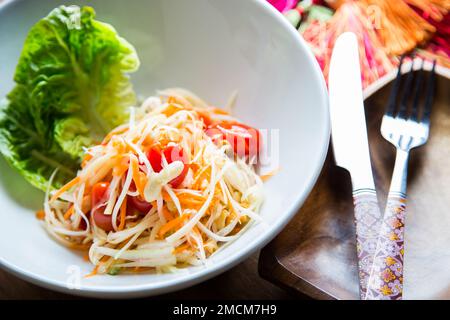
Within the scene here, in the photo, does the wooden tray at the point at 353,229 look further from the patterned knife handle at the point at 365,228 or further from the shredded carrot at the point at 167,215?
the shredded carrot at the point at 167,215

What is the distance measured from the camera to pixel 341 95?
4.54 feet

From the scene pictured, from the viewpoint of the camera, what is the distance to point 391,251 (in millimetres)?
1149

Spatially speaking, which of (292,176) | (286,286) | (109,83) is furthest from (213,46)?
(286,286)

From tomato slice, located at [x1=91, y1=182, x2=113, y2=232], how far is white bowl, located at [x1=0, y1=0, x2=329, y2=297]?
0.32 ft

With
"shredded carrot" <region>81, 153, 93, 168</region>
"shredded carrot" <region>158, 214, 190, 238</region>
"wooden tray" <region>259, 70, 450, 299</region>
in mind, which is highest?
"shredded carrot" <region>81, 153, 93, 168</region>

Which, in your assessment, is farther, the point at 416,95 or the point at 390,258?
the point at 416,95

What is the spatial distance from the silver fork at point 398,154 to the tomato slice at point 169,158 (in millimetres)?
467

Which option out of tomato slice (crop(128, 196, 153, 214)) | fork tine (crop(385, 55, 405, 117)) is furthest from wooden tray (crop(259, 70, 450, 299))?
tomato slice (crop(128, 196, 153, 214))

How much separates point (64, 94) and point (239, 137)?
493mm

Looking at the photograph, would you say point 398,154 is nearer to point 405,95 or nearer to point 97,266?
point 405,95

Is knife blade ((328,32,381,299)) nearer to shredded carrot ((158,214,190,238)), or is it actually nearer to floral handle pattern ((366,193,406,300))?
floral handle pattern ((366,193,406,300))

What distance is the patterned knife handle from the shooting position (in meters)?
1.15

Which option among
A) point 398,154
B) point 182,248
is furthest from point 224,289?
point 398,154
